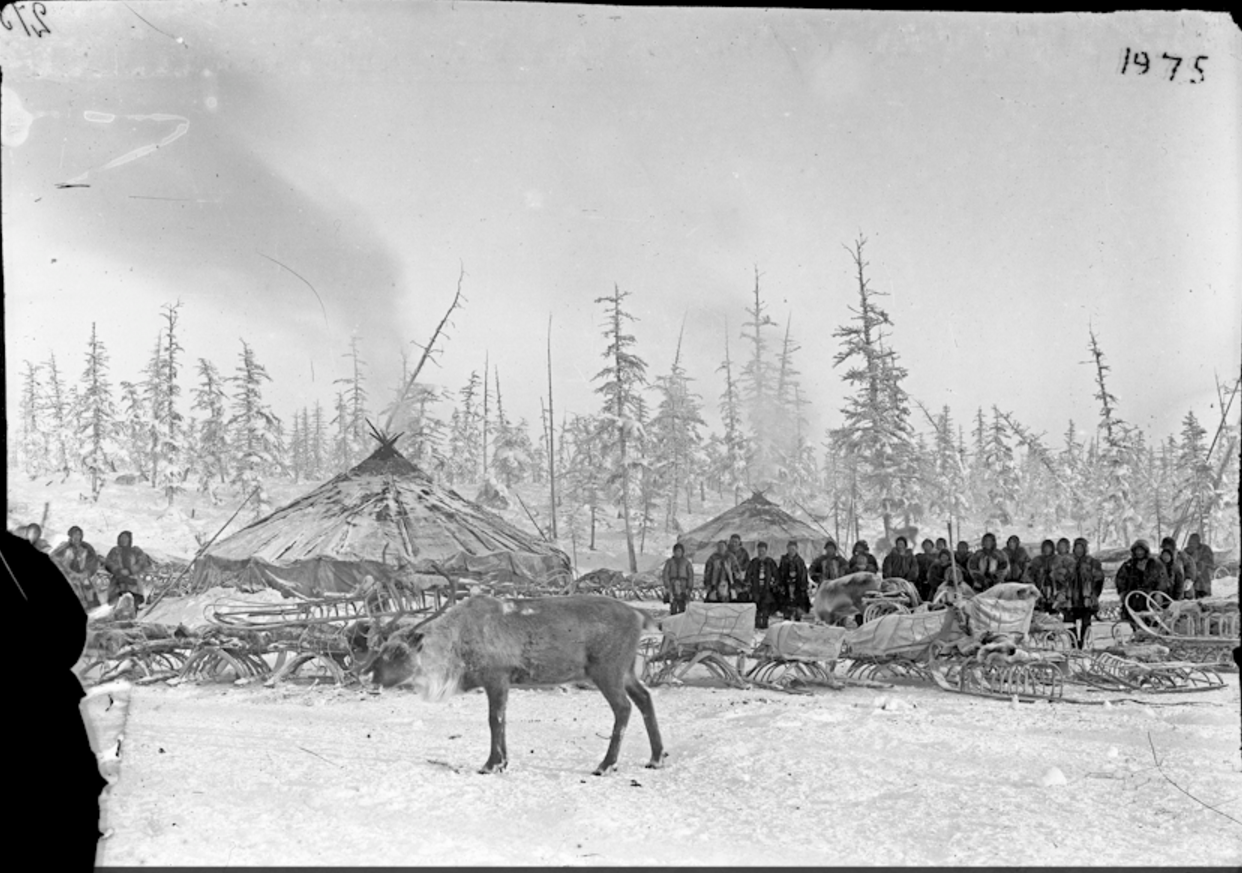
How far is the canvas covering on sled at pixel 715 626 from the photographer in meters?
5.28

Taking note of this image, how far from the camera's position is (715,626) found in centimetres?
541

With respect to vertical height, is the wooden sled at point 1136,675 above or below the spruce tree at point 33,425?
below

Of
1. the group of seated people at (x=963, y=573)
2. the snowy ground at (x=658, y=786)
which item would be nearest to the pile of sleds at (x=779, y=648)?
the group of seated people at (x=963, y=573)

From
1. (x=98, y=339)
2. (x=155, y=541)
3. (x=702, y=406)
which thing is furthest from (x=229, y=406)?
(x=702, y=406)

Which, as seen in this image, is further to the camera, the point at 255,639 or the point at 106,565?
the point at 255,639

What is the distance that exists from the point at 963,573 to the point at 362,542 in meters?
5.25

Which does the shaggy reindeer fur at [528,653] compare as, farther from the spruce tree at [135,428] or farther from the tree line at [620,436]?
the spruce tree at [135,428]

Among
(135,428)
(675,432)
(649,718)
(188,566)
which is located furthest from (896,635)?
(135,428)

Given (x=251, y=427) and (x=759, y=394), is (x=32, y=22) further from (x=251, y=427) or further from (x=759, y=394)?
(x=759, y=394)

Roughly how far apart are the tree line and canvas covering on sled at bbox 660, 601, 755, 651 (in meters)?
1.30

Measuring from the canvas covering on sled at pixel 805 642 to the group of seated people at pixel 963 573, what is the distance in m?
1.10

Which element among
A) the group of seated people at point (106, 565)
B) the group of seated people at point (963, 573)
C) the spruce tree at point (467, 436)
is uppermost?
the spruce tree at point (467, 436)

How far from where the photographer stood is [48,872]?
135 centimetres

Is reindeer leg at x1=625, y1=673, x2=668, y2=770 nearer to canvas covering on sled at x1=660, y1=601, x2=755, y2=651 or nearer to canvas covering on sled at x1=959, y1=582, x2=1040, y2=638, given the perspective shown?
canvas covering on sled at x1=660, y1=601, x2=755, y2=651
